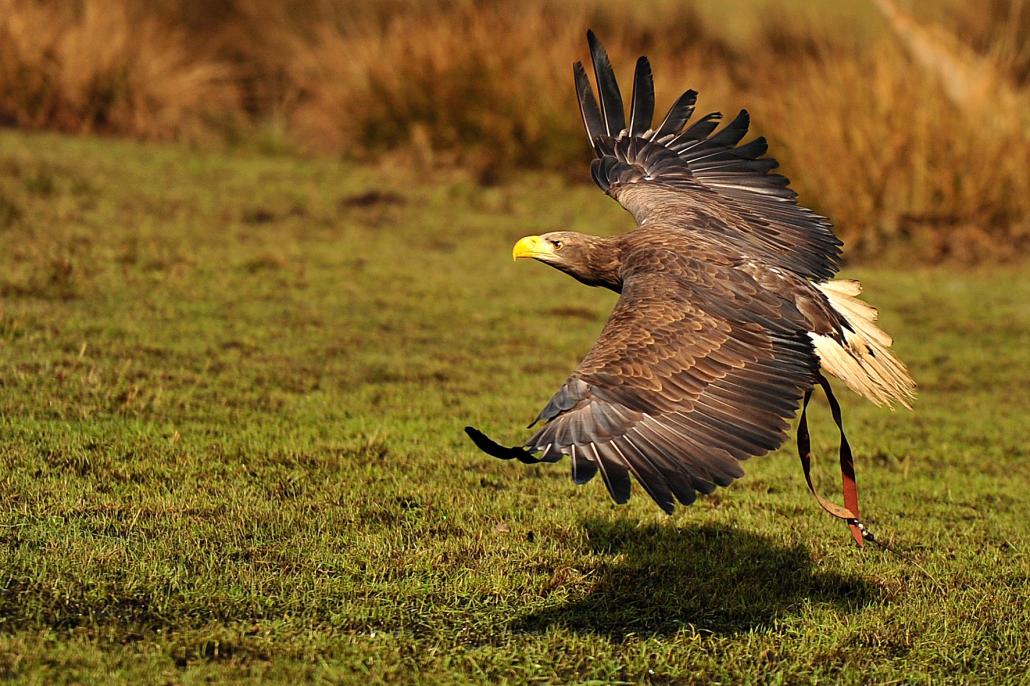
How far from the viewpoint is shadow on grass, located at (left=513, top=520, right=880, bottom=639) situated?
208 inches

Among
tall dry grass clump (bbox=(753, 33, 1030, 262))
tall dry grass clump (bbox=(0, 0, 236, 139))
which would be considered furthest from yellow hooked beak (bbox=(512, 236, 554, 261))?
tall dry grass clump (bbox=(0, 0, 236, 139))

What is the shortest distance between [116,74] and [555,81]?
523 centimetres

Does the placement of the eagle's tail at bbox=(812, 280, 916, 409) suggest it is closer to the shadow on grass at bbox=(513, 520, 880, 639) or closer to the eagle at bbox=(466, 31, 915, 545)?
the eagle at bbox=(466, 31, 915, 545)

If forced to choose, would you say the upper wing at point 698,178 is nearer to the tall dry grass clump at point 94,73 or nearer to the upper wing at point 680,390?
the upper wing at point 680,390

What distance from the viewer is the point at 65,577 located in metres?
5.02

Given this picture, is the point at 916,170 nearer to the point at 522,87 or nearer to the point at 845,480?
the point at 522,87

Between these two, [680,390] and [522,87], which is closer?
[680,390]

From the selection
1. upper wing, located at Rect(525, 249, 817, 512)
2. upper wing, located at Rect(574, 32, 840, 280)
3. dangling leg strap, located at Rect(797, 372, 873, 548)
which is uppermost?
upper wing, located at Rect(574, 32, 840, 280)

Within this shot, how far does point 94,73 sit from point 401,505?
10776 millimetres

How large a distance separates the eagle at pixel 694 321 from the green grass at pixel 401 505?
68 centimetres

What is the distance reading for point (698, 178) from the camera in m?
7.63

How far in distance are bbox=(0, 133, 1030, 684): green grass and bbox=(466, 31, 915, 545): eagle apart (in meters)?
0.68

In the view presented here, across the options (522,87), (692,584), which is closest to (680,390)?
(692,584)

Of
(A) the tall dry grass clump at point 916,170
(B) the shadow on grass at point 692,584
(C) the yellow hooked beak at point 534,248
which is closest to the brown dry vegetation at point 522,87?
(A) the tall dry grass clump at point 916,170
